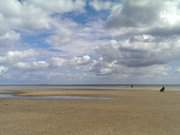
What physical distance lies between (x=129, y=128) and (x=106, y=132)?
69.0 inches

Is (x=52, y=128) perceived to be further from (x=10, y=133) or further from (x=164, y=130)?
(x=164, y=130)

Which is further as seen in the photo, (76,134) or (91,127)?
(91,127)

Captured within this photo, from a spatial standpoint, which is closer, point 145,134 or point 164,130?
point 145,134

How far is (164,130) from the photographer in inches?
505

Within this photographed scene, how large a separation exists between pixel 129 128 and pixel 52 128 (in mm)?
4555

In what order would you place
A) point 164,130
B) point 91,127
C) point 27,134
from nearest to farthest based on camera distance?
point 27,134, point 164,130, point 91,127

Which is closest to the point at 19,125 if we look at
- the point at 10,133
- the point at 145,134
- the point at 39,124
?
the point at 39,124

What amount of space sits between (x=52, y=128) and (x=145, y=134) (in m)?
5.35

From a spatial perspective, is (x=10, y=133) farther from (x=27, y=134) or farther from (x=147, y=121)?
(x=147, y=121)

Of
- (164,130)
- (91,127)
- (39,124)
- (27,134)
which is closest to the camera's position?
(27,134)

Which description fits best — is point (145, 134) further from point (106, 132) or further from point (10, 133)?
point (10, 133)

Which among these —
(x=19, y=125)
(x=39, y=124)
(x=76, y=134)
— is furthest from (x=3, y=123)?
(x=76, y=134)

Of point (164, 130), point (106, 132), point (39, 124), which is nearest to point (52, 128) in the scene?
point (39, 124)

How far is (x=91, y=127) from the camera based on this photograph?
45.0ft
